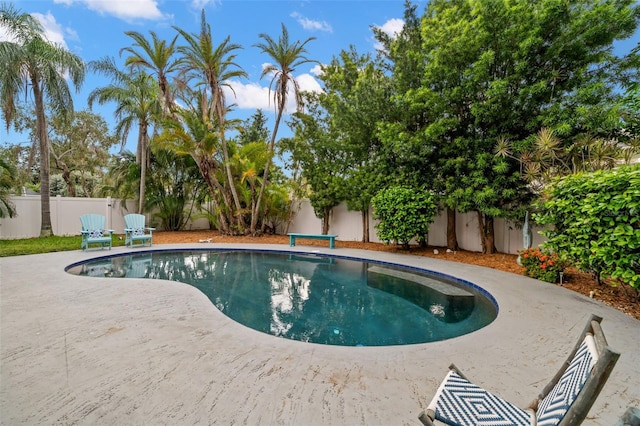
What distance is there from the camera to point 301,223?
13.5 metres

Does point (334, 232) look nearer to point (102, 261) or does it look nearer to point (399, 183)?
point (399, 183)

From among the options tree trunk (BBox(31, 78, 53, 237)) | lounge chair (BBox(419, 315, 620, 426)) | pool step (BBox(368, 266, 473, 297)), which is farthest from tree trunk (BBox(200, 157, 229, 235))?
lounge chair (BBox(419, 315, 620, 426))

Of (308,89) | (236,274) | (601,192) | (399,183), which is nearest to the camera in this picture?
(601,192)

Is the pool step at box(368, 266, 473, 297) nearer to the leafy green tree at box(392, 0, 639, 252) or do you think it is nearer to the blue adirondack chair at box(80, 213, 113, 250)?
the leafy green tree at box(392, 0, 639, 252)

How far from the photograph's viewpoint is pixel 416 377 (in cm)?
243

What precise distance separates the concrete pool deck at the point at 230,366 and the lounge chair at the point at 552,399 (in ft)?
1.55

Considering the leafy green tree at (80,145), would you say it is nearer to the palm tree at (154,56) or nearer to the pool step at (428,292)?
the palm tree at (154,56)

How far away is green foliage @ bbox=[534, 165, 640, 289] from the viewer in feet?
11.9

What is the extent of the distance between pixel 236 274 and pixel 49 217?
874 centimetres

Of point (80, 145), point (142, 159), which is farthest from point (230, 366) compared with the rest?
point (80, 145)

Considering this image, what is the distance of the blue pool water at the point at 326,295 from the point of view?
3.96 m

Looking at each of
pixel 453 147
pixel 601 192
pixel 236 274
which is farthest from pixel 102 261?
pixel 601 192

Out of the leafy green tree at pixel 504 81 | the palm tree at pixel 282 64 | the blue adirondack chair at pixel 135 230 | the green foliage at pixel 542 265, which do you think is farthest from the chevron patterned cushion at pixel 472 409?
the palm tree at pixel 282 64

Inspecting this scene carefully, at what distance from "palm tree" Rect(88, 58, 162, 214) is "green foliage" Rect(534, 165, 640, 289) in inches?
518
